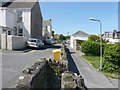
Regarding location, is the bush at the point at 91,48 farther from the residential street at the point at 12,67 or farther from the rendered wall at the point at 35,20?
the rendered wall at the point at 35,20

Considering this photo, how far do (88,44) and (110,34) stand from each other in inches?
2015

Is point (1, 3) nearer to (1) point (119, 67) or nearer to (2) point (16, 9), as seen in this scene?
(2) point (16, 9)

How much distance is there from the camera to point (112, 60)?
2331 cm

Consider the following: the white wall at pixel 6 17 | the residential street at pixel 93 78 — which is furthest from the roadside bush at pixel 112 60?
the white wall at pixel 6 17

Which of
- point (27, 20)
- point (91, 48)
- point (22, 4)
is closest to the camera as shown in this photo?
point (91, 48)

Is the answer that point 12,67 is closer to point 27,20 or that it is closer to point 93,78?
point 93,78

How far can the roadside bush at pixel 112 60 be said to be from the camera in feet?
75.1

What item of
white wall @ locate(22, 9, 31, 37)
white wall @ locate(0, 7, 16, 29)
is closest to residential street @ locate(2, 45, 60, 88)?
white wall @ locate(0, 7, 16, 29)

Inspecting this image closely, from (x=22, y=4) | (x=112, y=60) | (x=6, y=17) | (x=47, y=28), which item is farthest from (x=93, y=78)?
(x=47, y=28)

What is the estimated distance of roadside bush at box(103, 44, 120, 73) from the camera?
22.9m

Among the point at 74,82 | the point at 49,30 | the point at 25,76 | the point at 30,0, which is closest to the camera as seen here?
the point at 74,82

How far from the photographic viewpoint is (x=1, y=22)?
136 ft

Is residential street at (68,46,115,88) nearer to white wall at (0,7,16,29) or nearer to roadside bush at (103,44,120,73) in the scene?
roadside bush at (103,44,120,73)

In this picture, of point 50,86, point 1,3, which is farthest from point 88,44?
point 50,86
